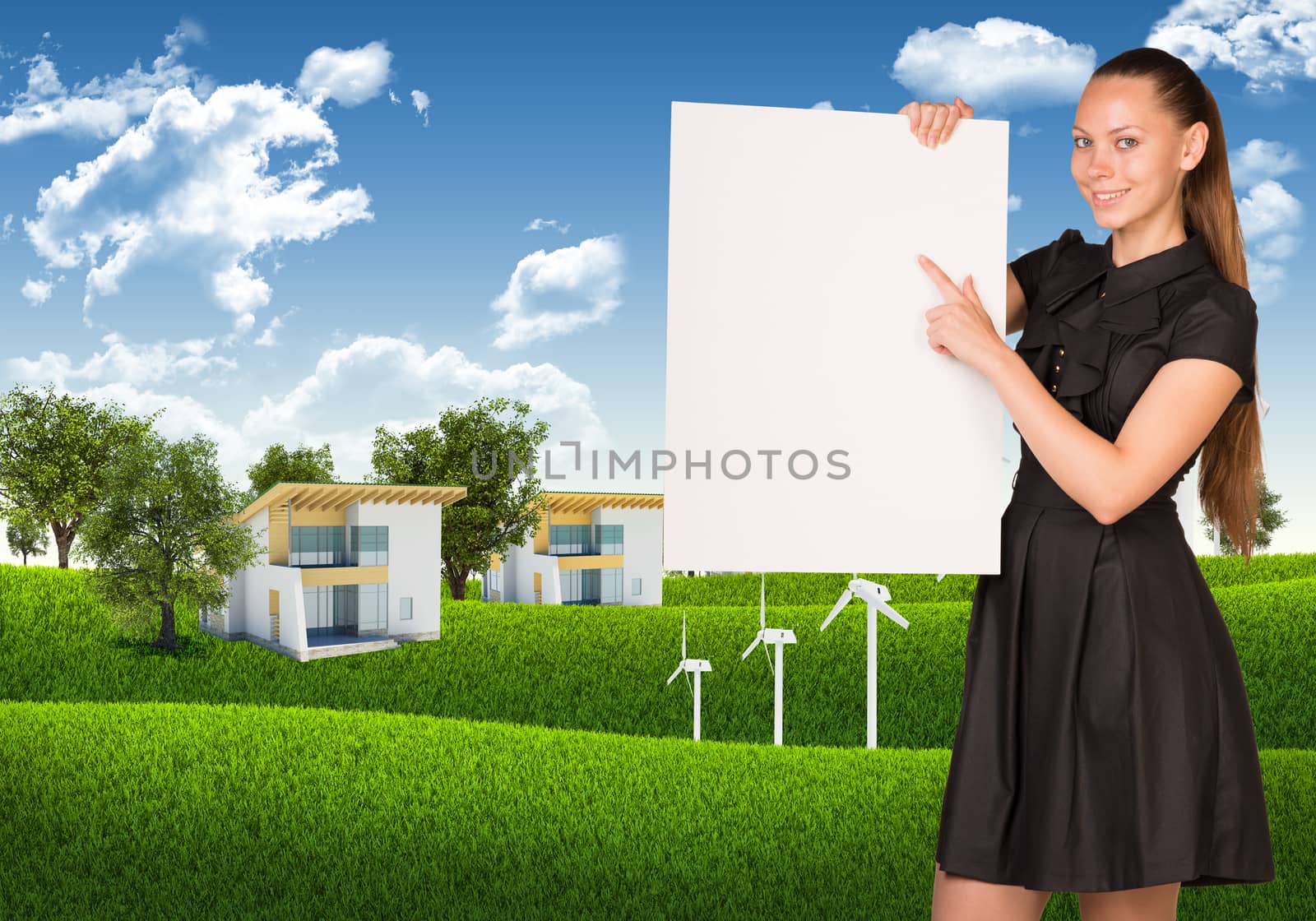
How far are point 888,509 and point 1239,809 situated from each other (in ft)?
3.89

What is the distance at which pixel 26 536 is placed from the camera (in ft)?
107

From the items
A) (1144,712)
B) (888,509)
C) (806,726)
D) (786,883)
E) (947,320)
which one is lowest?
(806,726)

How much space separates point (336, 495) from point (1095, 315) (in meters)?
19.7

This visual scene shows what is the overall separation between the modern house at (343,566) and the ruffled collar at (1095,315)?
18.6 metres

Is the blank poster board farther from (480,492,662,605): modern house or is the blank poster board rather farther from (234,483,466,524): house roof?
(480,492,662,605): modern house

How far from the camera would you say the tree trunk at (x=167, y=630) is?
19.0 m

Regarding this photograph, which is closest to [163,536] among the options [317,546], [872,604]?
[317,546]

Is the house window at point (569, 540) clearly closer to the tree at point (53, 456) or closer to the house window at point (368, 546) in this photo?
the house window at point (368, 546)

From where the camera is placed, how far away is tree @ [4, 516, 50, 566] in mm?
31688

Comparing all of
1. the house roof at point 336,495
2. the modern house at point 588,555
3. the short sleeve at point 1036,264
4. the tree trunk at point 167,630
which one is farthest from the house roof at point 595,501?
the short sleeve at point 1036,264

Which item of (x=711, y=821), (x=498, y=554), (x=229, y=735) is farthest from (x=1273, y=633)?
(x=498, y=554)

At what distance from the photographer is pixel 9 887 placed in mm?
6867

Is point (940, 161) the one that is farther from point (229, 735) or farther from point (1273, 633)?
point (1273, 633)

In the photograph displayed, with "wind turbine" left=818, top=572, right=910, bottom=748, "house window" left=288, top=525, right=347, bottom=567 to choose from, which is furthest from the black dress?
"house window" left=288, top=525, right=347, bottom=567
